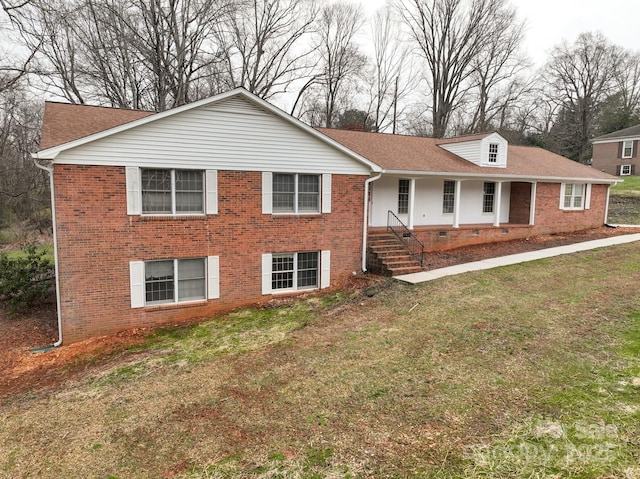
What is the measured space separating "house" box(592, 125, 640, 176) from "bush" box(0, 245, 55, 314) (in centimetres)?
4398

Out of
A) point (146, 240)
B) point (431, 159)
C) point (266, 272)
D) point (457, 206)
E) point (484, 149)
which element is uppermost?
point (484, 149)

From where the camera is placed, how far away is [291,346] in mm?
8375

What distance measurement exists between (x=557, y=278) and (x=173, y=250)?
10.8 meters

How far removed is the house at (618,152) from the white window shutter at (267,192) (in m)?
38.1

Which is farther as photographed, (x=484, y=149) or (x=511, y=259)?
(x=484, y=149)

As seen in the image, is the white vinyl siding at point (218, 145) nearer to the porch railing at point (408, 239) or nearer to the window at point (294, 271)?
the window at point (294, 271)

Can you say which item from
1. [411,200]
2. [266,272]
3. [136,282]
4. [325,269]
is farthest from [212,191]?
[411,200]

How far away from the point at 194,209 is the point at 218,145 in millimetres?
1832

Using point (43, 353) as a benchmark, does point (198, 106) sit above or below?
above

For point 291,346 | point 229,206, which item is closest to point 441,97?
point 229,206

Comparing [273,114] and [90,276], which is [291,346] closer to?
[90,276]

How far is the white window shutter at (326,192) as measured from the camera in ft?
40.5

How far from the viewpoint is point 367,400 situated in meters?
5.84

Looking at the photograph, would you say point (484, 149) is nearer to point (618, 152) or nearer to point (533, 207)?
point (533, 207)
